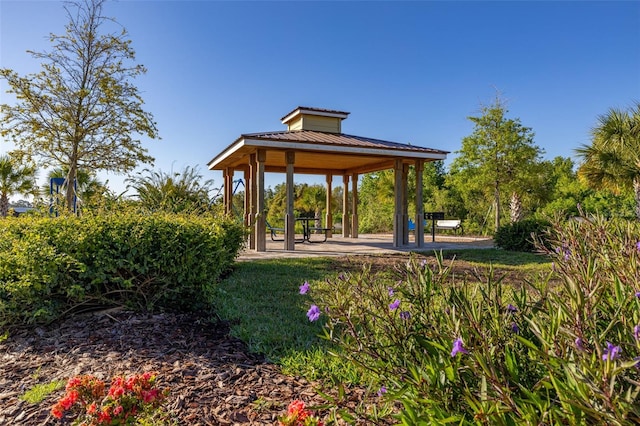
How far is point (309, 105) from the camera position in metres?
13.3

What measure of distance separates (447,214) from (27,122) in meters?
20.8

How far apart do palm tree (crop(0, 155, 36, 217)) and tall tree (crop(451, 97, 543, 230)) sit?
19.3m

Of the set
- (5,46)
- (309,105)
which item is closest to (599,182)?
(309,105)

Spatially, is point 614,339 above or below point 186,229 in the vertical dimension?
below

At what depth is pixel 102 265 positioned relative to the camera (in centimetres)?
380

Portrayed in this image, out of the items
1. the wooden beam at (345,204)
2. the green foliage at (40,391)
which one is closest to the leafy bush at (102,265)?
the green foliage at (40,391)

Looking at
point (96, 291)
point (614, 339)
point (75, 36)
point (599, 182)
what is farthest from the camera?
point (599, 182)

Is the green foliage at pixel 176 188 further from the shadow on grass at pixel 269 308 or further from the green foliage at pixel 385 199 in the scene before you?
the green foliage at pixel 385 199

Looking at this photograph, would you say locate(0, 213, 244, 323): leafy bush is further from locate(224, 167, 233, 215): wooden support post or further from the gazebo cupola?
locate(224, 167, 233, 215): wooden support post

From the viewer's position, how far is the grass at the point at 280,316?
2811 millimetres

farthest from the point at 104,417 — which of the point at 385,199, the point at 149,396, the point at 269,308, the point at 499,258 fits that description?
the point at 385,199

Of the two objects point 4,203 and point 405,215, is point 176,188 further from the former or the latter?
point 4,203

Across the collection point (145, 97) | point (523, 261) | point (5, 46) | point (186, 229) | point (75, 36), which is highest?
point (75, 36)

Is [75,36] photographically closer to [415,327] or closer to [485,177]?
[415,327]
